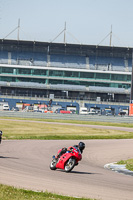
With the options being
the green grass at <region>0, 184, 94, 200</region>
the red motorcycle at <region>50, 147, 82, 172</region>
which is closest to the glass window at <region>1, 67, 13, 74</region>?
the red motorcycle at <region>50, 147, 82, 172</region>

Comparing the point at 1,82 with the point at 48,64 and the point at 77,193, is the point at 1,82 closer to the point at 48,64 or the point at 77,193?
the point at 48,64

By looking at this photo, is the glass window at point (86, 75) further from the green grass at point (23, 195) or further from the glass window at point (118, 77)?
the green grass at point (23, 195)

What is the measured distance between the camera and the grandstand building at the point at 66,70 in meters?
114

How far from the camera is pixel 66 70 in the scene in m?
114

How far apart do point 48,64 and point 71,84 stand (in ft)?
25.4

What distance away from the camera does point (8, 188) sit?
11.5 metres

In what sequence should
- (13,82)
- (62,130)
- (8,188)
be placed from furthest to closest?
(13,82), (62,130), (8,188)

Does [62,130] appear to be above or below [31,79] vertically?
below

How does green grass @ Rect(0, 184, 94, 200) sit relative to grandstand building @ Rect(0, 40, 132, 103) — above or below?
below

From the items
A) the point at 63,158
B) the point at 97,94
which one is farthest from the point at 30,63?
the point at 63,158

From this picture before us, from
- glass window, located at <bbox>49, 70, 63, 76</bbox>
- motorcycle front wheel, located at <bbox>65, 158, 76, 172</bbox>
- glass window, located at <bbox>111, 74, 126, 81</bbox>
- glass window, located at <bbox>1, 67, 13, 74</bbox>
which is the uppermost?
glass window, located at <bbox>1, 67, 13, 74</bbox>

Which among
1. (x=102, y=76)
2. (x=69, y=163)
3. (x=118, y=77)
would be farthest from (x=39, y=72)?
(x=69, y=163)

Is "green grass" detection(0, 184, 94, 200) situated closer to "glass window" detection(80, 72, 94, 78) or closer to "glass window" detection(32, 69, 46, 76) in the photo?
"glass window" detection(32, 69, 46, 76)

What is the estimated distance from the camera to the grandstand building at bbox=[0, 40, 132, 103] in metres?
114
